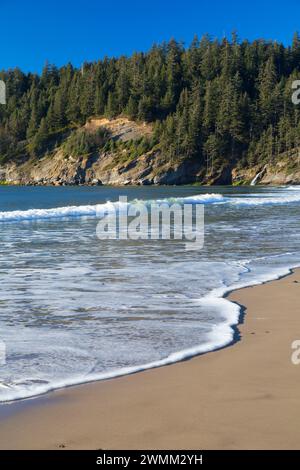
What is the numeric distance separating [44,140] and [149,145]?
3198 cm

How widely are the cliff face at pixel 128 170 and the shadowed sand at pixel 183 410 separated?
3750 inches

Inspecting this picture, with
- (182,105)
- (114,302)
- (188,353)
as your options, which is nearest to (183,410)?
(188,353)

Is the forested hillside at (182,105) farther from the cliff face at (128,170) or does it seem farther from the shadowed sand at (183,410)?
the shadowed sand at (183,410)

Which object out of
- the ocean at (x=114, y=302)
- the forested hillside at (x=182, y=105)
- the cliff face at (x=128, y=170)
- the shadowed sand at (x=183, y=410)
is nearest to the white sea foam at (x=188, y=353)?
the ocean at (x=114, y=302)

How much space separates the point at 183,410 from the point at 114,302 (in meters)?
3.83

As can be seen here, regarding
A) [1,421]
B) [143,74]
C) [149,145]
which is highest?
[143,74]

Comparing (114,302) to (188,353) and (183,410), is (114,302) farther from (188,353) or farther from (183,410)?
(183,410)

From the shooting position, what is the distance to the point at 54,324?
6477 millimetres

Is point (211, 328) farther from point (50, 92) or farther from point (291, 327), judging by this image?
point (50, 92)

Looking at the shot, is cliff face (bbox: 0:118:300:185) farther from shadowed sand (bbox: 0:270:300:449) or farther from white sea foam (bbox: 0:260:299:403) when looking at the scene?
shadowed sand (bbox: 0:270:300:449)

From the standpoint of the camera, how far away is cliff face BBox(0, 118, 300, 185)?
4058 inches

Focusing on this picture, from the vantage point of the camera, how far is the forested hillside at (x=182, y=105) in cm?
11219

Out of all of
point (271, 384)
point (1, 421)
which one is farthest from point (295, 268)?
point (1, 421)

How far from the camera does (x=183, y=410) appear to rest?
3.95 metres
